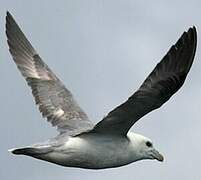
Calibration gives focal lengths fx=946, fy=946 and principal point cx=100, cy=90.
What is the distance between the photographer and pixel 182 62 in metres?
19.5

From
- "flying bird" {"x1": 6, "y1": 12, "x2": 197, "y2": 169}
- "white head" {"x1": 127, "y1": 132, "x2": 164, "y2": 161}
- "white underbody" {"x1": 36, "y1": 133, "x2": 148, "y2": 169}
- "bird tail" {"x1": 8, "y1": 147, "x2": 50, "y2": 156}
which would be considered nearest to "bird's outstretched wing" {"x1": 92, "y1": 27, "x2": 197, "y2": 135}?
"flying bird" {"x1": 6, "y1": 12, "x2": 197, "y2": 169}

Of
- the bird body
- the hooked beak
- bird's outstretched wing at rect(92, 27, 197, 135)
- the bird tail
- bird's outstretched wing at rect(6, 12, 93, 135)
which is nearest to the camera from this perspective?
bird's outstretched wing at rect(92, 27, 197, 135)

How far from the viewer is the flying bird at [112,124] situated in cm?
1945

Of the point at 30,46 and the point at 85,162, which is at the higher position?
the point at 30,46

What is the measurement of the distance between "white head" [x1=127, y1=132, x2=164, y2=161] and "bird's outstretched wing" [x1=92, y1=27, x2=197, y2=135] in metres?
1.73

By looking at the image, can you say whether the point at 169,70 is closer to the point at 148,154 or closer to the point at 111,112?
the point at 111,112

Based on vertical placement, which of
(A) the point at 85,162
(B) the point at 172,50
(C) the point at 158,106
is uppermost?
(B) the point at 172,50

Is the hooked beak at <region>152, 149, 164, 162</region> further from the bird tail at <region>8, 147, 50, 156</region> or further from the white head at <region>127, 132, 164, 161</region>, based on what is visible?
the bird tail at <region>8, 147, 50, 156</region>

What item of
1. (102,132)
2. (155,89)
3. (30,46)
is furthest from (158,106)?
(30,46)

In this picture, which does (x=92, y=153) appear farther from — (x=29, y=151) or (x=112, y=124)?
(x=29, y=151)

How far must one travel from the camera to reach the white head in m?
21.5

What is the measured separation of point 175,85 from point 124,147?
2.29 meters

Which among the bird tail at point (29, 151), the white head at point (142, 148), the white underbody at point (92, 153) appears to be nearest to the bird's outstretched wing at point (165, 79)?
the white underbody at point (92, 153)

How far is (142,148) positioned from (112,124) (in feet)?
4.64
